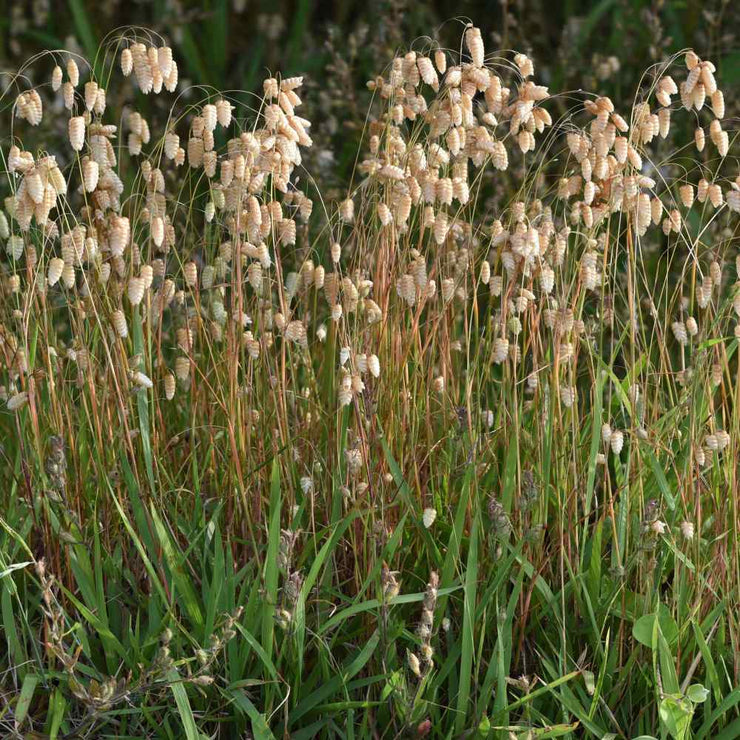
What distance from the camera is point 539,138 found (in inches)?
163

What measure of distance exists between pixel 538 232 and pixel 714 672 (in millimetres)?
712

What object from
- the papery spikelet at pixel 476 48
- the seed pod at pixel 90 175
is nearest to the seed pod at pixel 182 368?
the seed pod at pixel 90 175

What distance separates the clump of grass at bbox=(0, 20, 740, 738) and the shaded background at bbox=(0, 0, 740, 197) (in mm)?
1912

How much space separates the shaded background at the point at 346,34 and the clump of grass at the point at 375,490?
191 cm

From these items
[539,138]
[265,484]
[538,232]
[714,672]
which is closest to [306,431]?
[265,484]

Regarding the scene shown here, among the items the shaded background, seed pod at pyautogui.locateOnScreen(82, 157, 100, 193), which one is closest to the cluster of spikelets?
seed pod at pyautogui.locateOnScreen(82, 157, 100, 193)

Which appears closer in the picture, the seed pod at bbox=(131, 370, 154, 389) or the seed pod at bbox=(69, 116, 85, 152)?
the seed pod at bbox=(69, 116, 85, 152)

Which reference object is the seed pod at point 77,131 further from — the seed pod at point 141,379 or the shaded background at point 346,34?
the shaded background at point 346,34

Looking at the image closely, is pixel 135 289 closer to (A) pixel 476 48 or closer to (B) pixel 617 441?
(A) pixel 476 48

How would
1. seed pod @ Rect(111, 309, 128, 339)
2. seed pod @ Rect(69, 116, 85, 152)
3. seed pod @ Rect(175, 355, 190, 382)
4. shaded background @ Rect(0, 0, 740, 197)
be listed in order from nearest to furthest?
seed pod @ Rect(69, 116, 85, 152), seed pod @ Rect(111, 309, 128, 339), seed pod @ Rect(175, 355, 190, 382), shaded background @ Rect(0, 0, 740, 197)

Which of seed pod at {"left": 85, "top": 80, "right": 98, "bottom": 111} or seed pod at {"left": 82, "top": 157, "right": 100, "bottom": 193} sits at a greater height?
seed pod at {"left": 85, "top": 80, "right": 98, "bottom": 111}

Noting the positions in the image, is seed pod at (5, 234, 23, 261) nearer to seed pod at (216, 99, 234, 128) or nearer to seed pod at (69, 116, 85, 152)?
seed pod at (69, 116, 85, 152)

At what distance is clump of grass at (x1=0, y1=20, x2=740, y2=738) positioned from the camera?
5.39ft

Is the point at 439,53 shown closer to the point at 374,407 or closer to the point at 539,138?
the point at 374,407
